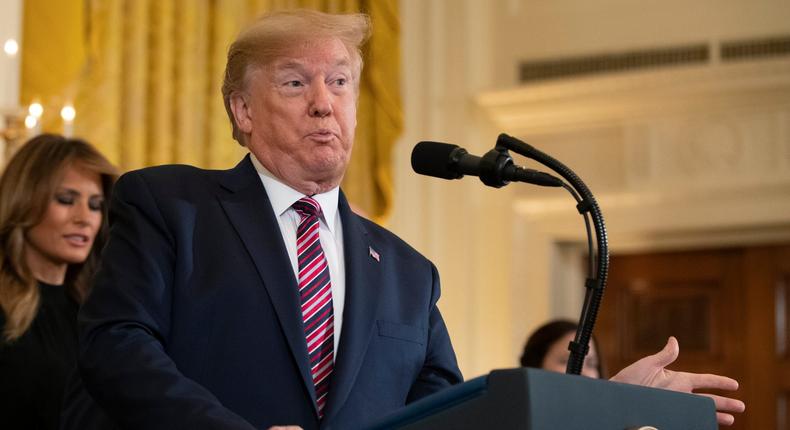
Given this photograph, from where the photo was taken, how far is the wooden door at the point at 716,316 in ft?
21.3

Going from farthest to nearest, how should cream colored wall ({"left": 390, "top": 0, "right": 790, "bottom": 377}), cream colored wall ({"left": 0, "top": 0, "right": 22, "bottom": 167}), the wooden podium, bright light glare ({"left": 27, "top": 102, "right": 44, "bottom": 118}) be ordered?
cream colored wall ({"left": 390, "top": 0, "right": 790, "bottom": 377}) < cream colored wall ({"left": 0, "top": 0, "right": 22, "bottom": 167}) < bright light glare ({"left": 27, "top": 102, "right": 44, "bottom": 118}) < the wooden podium

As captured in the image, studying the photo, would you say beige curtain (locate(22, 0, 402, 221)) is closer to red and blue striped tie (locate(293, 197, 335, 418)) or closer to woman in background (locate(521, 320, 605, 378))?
woman in background (locate(521, 320, 605, 378))

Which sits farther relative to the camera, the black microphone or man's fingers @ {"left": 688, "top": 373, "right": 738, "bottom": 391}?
man's fingers @ {"left": 688, "top": 373, "right": 738, "bottom": 391}

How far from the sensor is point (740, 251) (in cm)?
673

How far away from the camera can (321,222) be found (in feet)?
6.81

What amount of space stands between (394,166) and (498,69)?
0.83 meters

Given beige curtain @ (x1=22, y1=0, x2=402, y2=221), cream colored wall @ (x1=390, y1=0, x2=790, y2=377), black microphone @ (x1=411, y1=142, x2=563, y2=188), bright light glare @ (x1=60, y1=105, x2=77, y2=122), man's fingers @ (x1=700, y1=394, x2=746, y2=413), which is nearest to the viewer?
black microphone @ (x1=411, y1=142, x2=563, y2=188)

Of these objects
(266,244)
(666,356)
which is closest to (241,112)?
(266,244)

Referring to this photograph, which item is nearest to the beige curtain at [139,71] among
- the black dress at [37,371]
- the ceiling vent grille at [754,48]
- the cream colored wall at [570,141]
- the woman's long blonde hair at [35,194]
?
the cream colored wall at [570,141]

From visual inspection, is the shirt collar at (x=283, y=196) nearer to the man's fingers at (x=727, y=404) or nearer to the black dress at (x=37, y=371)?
the man's fingers at (x=727, y=404)

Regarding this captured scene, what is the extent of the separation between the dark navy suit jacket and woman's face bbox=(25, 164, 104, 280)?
4.52 ft

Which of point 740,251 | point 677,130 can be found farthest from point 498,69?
point 740,251

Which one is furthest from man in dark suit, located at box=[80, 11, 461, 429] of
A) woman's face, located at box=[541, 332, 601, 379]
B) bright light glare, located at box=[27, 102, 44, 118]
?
bright light glare, located at box=[27, 102, 44, 118]

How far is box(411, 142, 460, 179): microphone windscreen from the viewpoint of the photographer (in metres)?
1.93
